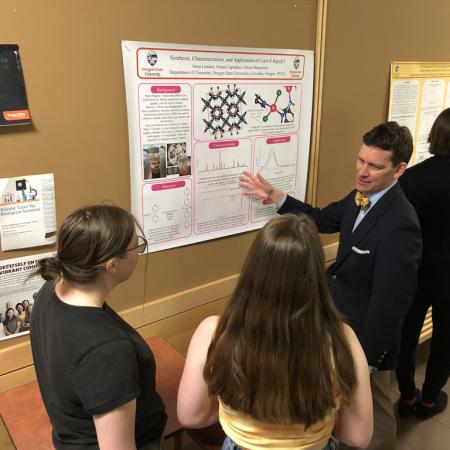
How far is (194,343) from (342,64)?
1628 mm

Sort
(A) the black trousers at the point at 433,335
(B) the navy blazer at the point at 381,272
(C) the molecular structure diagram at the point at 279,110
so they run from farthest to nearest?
(A) the black trousers at the point at 433,335 < (C) the molecular structure diagram at the point at 279,110 < (B) the navy blazer at the point at 381,272

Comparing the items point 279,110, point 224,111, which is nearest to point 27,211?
point 224,111

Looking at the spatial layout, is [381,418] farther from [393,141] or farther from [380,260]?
[393,141]

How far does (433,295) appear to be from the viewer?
84.7 inches

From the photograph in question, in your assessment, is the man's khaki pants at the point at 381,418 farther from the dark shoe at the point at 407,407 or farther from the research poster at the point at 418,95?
the research poster at the point at 418,95

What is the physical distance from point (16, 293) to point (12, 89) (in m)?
0.65

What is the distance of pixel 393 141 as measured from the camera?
1.65 metres

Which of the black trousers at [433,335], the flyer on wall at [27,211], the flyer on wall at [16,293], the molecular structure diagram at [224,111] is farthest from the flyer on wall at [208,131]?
the black trousers at [433,335]

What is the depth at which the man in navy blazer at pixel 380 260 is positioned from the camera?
5.13ft

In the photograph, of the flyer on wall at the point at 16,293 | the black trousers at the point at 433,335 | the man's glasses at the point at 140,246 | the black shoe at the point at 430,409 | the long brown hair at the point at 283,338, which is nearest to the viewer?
the long brown hair at the point at 283,338

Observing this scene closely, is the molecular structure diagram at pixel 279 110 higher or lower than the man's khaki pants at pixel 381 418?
higher

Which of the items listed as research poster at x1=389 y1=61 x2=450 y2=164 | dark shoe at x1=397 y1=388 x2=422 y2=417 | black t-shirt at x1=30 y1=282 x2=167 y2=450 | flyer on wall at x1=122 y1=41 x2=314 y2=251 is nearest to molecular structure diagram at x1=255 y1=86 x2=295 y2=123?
flyer on wall at x1=122 y1=41 x2=314 y2=251

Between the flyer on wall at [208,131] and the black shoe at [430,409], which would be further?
the black shoe at [430,409]

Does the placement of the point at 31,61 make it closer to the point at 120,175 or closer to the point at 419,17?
the point at 120,175
